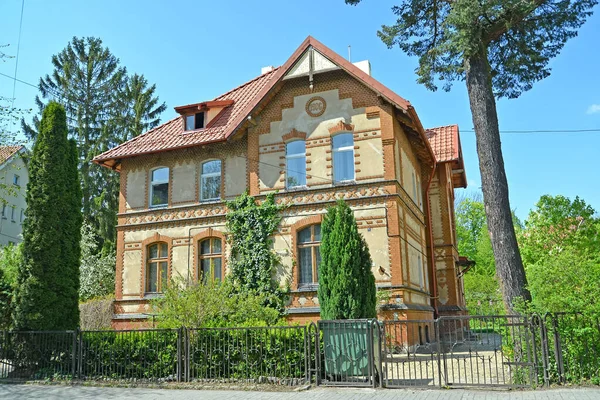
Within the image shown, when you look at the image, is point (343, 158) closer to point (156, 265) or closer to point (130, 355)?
point (156, 265)

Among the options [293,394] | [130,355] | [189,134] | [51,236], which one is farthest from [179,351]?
[189,134]

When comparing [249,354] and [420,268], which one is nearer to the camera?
[249,354]

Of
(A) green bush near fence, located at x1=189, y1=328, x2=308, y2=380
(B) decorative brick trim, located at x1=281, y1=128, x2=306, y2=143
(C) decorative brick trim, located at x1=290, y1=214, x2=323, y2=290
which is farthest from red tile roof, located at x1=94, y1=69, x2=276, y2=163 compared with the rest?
(A) green bush near fence, located at x1=189, y1=328, x2=308, y2=380

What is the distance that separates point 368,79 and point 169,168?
8779mm

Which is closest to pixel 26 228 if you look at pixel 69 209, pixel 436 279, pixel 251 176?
pixel 69 209

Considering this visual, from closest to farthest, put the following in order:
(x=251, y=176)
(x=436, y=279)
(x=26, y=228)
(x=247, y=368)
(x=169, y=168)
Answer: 1. (x=247, y=368)
2. (x=26, y=228)
3. (x=251, y=176)
4. (x=169, y=168)
5. (x=436, y=279)

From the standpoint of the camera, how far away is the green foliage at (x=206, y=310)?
13.0m

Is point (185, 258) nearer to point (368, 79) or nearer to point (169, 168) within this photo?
point (169, 168)

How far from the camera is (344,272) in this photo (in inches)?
476

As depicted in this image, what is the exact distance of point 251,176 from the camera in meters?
19.8

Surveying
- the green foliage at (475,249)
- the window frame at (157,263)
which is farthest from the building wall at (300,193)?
the green foliage at (475,249)

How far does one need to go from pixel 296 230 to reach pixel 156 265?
20.7ft

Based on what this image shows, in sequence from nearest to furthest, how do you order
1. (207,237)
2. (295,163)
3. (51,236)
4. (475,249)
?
(51,236), (295,163), (207,237), (475,249)

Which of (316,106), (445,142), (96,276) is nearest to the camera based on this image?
(316,106)
